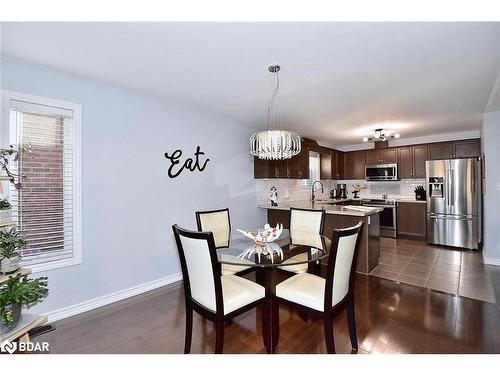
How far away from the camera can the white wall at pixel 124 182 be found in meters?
2.30

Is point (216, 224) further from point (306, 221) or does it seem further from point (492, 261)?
point (492, 261)

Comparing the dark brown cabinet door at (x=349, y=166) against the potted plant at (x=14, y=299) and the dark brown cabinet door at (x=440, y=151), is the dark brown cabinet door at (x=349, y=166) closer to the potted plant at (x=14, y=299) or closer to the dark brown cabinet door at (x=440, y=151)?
the dark brown cabinet door at (x=440, y=151)

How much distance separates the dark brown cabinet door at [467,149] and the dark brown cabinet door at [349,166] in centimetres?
206

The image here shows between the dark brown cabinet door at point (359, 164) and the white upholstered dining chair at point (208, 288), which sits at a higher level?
the dark brown cabinet door at point (359, 164)

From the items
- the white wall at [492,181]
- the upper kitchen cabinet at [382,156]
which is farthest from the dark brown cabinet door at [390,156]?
the white wall at [492,181]

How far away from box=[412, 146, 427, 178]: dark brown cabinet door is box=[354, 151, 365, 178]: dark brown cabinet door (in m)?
1.09

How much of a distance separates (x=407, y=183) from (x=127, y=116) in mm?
6017

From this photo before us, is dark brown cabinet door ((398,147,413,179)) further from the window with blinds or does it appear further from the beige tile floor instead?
the window with blinds

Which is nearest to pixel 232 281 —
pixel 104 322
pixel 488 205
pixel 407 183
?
pixel 104 322

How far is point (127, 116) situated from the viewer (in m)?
2.74

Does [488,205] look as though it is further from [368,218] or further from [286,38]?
[286,38]

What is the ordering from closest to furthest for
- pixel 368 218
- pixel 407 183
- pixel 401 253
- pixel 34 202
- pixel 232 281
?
1. pixel 232 281
2. pixel 34 202
3. pixel 368 218
4. pixel 401 253
5. pixel 407 183

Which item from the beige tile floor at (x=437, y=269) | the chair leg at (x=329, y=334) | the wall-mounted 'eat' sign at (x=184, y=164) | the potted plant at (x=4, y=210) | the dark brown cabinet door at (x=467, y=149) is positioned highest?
the dark brown cabinet door at (x=467, y=149)

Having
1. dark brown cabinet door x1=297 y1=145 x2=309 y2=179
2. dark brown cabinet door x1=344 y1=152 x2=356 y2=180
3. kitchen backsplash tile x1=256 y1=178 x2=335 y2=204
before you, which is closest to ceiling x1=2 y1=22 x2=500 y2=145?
dark brown cabinet door x1=297 y1=145 x2=309 y2=179
